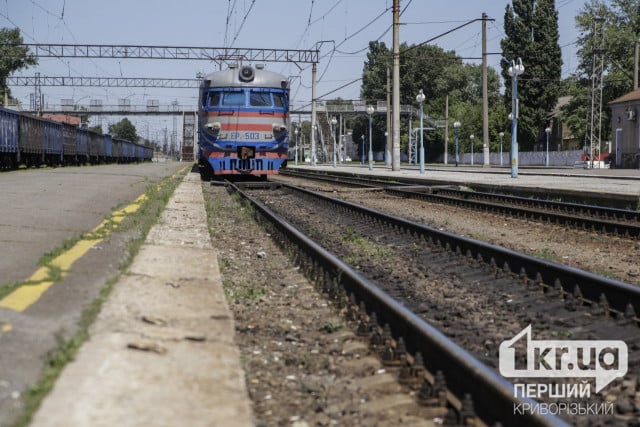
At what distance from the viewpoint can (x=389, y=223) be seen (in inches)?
451

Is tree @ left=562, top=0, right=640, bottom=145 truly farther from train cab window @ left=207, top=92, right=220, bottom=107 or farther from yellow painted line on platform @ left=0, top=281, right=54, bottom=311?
yellow painted line on platform @ left=0, top=281, right=54, bottom=311

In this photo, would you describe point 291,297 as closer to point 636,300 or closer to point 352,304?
point 352,304

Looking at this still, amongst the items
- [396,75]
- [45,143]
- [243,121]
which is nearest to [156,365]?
[243,121]

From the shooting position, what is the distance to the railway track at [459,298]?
3.67m

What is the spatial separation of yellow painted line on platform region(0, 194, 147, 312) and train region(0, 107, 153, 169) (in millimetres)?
23916

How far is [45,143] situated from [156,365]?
37.8m

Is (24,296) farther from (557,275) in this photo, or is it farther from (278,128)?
(278,128)

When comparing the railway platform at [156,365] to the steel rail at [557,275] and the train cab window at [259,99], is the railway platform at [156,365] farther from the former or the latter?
the train cab window at [259,99]

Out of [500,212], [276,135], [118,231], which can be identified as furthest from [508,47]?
[118,231]

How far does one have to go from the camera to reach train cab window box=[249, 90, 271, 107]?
2258cm

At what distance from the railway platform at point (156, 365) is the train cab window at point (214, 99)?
16896 mm
